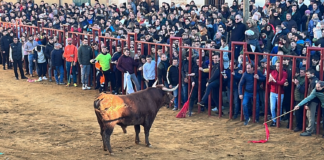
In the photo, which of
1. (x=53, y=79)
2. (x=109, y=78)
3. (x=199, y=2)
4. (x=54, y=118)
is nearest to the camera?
(x=54, y=118)

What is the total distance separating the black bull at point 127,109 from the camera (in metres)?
10.2

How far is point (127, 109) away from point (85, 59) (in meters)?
7.38

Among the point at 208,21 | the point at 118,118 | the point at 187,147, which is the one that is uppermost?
the point at 208,21

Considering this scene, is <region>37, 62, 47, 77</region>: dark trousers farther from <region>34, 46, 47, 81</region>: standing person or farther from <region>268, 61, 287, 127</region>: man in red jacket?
<region>268, 61, 287, 127</region>: man in red jacket

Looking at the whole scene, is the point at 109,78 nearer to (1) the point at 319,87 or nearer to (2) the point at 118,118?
(2) the point at 118,118

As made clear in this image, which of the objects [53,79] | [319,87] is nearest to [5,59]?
[53,79]

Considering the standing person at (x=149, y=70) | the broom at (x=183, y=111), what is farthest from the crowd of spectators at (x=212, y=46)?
the broom at (x=183, y=111)

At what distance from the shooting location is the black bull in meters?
10.2

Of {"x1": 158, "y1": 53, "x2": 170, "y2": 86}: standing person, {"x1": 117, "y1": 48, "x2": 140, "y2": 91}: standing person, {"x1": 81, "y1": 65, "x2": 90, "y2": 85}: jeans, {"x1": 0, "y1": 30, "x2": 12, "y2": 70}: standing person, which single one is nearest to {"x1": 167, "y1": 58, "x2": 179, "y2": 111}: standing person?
{"x1": 158, "y1": 53, "x2": 170, "y2": 86}: standing person

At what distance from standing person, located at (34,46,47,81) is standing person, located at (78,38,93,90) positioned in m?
2.46

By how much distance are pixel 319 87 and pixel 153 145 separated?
410 centimetres

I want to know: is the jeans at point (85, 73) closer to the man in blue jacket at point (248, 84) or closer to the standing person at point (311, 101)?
the man in blue jacket at point (248, 84)

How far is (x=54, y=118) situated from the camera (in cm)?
1387

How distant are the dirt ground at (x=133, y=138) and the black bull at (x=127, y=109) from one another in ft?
1.85
